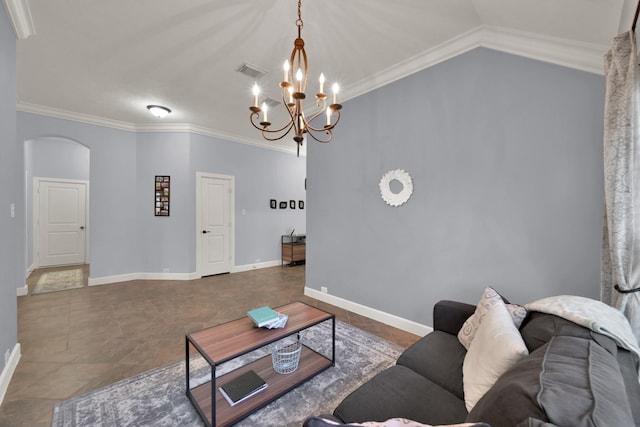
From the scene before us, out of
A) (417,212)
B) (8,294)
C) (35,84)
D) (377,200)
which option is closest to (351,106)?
(377,200)

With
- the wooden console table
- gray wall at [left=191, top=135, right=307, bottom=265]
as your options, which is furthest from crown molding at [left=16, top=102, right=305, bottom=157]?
the wooden console table

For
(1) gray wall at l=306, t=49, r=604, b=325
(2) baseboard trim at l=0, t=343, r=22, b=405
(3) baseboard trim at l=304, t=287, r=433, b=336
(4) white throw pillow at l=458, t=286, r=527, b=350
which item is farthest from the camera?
(3) baseboard trim at l=304, t=287, r=433, b=336

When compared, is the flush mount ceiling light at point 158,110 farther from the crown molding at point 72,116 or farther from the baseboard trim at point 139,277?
the baseboard trim at point 139,277

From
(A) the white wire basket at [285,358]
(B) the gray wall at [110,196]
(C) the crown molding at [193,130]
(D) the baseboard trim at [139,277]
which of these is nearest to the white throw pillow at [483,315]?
(A) the white wire basket at [285,358]

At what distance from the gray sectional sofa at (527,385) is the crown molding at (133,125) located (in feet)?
16.9

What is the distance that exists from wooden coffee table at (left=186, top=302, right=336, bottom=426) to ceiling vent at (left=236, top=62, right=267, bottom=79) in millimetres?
2655

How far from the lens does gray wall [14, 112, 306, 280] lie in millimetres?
4598

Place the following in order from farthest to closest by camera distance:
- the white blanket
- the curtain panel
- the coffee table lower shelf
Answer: the coffee table lower shelf < the curtain panel < the white blanket

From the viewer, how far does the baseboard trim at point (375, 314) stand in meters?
2.83

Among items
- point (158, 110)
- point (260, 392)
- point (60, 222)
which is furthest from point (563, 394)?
point (60, 222)

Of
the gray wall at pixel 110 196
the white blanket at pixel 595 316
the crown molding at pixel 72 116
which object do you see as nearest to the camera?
the white blanket at pixel 595 316

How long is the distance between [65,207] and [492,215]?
8526mm

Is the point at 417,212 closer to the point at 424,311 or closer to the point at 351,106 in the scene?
the point at 424,311

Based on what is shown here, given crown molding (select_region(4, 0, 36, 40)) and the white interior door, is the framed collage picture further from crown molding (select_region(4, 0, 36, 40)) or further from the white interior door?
the white interior door
